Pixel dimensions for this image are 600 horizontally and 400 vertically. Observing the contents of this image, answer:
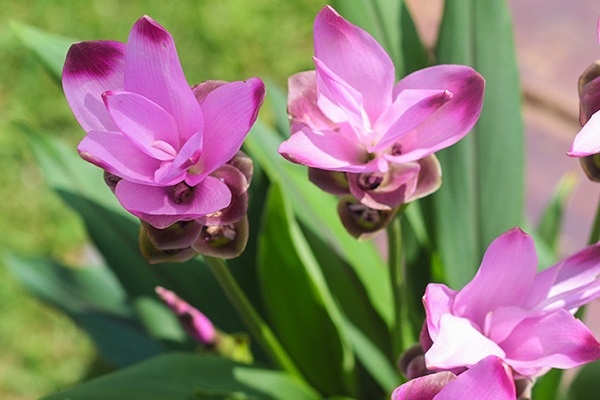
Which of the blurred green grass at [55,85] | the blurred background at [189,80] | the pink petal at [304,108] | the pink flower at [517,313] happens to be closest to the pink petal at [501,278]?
the pink flower at [517,313]

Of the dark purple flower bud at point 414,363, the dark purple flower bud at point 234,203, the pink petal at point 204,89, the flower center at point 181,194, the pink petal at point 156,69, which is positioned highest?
the pink petal at point 156,69

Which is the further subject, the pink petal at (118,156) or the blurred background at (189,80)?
the blurred background at (189,80)

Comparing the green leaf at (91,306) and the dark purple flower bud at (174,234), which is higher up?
the dark purple flower bud at (174,234)

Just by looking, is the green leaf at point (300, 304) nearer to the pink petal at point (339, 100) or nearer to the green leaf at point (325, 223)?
the green leaf at point (325, 223)

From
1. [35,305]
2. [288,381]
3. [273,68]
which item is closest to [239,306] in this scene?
[288,381]

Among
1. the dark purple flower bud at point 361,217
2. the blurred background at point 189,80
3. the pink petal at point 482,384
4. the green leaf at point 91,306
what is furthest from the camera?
the blurred background at point 189,80

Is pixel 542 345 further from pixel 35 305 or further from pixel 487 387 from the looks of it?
pixel 35 305

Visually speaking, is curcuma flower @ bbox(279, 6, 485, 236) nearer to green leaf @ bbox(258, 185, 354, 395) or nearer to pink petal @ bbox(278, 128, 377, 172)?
pink petal @ bbox(278, 128, 377, 172)
